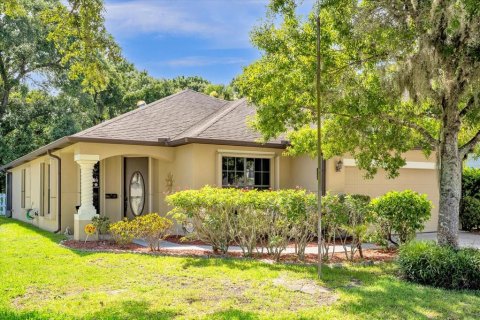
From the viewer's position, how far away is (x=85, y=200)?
41.7 ft

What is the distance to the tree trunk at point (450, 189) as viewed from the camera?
806cm

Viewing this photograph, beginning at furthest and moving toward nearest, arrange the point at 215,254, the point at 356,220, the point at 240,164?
the point at 240,164 → the point at 215,254 → the point at 356,220

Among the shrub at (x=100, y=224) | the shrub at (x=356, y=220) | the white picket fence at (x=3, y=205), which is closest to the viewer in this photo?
the shrub at (x=356, y=220)

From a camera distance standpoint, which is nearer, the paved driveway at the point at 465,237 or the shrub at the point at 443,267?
the shrub at the point at 443,267

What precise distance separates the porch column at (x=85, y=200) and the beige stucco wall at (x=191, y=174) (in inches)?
8.3

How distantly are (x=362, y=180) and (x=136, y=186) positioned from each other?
7449mm

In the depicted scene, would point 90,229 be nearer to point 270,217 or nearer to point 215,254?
point 215,254

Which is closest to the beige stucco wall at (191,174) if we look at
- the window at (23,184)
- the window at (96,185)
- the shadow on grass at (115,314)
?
the window at (96,185)

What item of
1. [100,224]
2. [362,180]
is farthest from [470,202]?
[100,224]

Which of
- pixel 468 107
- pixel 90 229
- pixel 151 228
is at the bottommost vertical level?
pixel 90 229

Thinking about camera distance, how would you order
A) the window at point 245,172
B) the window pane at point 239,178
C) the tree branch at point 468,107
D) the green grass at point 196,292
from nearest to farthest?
the green grass at point 196,292 < the tree branch at point 468,107 < the window at point 245,172 < the window pane at point 239,178

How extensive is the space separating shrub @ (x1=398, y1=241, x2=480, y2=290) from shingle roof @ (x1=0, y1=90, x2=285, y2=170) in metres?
5.55

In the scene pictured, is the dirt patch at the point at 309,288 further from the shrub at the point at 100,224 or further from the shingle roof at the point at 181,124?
the shrub at the point at 100,224


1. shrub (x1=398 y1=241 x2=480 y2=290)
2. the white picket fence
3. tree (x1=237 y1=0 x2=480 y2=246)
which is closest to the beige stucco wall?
tree (x1=237 y1=0 x2=480 y2=246)
